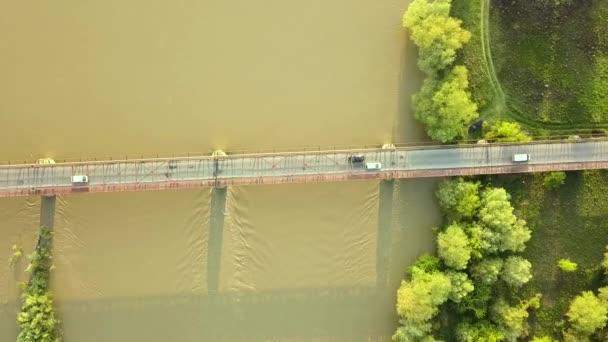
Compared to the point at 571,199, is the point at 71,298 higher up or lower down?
lower down

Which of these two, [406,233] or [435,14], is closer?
[435,14]

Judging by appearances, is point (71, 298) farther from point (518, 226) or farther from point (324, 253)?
point (518, 226)

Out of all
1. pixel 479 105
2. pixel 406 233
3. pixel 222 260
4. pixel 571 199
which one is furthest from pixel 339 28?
pixel 571 199

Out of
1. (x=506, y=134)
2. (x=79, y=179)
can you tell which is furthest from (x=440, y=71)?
(x=79, y=179)

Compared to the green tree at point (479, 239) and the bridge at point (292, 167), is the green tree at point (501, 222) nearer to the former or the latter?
the green tree at point (479, 239)

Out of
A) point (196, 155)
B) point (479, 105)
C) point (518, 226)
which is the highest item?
point (479, 105)

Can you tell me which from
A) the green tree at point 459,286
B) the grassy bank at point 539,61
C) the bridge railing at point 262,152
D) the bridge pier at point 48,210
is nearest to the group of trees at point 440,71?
the bridge railing at point 262,152

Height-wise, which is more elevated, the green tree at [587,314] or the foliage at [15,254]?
the foliage at [15,254]
